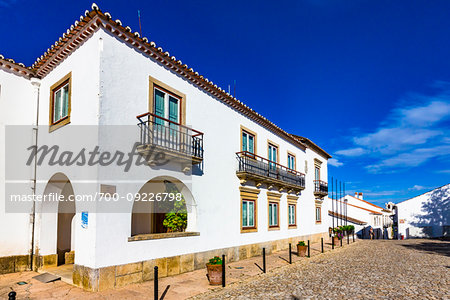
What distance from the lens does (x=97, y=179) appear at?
28.3 ft

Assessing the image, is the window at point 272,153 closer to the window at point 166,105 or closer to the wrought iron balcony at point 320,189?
the wrought iron balcony at point 320,189

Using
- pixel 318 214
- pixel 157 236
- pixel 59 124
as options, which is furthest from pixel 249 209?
pixel 318 214

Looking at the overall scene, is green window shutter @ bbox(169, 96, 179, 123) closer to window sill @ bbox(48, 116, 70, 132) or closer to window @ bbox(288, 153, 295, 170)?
window sill @ bbox(48, 116, 70, 132)

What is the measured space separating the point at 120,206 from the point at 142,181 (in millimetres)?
1063

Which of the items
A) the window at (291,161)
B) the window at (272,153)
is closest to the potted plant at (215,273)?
the window at (272,153)

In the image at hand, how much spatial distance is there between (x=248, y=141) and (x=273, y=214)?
456 cm

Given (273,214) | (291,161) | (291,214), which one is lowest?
(291,214)

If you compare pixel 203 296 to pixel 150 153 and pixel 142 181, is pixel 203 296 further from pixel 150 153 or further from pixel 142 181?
pixel 150 153

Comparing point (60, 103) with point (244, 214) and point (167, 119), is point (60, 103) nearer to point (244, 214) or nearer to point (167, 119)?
point (167, 119)

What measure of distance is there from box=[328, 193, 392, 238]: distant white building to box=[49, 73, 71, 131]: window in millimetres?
32586

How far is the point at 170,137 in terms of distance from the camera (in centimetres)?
1087

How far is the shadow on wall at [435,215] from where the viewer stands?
3569 cm

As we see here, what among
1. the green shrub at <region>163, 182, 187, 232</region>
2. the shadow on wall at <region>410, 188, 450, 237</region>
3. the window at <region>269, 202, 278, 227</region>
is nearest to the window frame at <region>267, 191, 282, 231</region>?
the window at <region>269, 202, 278, 227</region>

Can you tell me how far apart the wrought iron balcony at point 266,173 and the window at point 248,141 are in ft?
1.19
